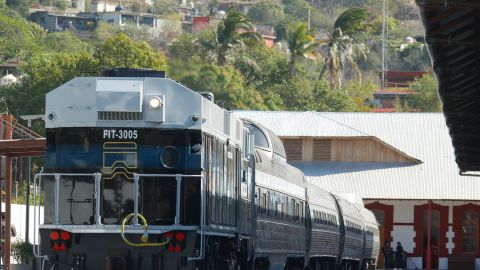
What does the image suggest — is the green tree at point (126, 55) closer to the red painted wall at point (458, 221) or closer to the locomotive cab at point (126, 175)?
the red painted wall at point (458, 221)

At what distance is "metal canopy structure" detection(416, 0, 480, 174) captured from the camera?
704 inches

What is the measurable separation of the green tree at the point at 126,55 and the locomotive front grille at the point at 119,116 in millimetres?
53487

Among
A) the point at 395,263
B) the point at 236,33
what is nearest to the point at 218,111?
the point at 395,263

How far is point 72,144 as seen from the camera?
784 inches

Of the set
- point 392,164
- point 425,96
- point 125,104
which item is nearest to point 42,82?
point 392,164

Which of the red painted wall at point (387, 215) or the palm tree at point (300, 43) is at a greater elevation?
the palm tree at point (300, 43)

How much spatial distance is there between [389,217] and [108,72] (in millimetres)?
44594

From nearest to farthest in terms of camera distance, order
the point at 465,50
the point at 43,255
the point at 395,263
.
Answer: the point at 43,255 → the point at 465,50 → the point at 395,263

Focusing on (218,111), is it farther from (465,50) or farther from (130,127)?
(465,50)

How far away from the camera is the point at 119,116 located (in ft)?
64.9

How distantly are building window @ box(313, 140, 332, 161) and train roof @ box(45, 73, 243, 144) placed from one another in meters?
45.2

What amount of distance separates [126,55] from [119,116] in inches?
Result: 2184

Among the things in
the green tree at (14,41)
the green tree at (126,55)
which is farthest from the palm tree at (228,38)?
the green tree at (126,55)

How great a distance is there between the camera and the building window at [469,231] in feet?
211
